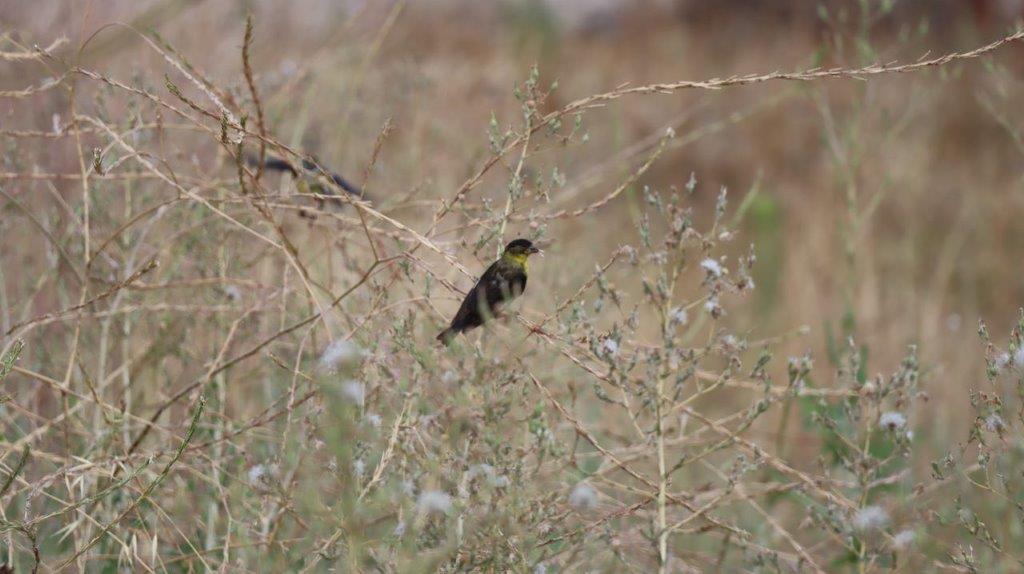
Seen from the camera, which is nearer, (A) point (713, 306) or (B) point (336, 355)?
(B) point (336, 355)

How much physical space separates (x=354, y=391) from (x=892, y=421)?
1021mm

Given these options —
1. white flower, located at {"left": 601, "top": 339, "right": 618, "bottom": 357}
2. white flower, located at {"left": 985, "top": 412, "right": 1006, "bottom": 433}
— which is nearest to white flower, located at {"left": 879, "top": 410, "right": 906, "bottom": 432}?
white flower, located at {"left": 985, "top": 412, "right": 1006, "bottom": 433}

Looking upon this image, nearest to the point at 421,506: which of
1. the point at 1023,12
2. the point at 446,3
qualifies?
the point at 446,3

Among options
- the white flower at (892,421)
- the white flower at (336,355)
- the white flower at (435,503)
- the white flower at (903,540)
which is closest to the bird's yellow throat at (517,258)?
the white flower at (336,355)

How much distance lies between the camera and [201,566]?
283 centimetres

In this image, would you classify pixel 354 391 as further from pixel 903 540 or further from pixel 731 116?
pixel 731 116

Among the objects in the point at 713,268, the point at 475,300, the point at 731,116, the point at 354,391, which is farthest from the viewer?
the point at 731,116

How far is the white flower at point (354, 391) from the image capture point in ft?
6.04

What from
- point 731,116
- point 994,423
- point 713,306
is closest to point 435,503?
point 713,306

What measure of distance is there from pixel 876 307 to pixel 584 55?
558 centimetres

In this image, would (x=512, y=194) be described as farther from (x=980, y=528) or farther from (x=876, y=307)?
(x=876, y=307)

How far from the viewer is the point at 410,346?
2.00 meters

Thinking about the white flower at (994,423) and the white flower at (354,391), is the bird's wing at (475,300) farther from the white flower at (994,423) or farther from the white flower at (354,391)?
the white flower at (994,423)

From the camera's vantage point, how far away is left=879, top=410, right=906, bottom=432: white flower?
218cm
